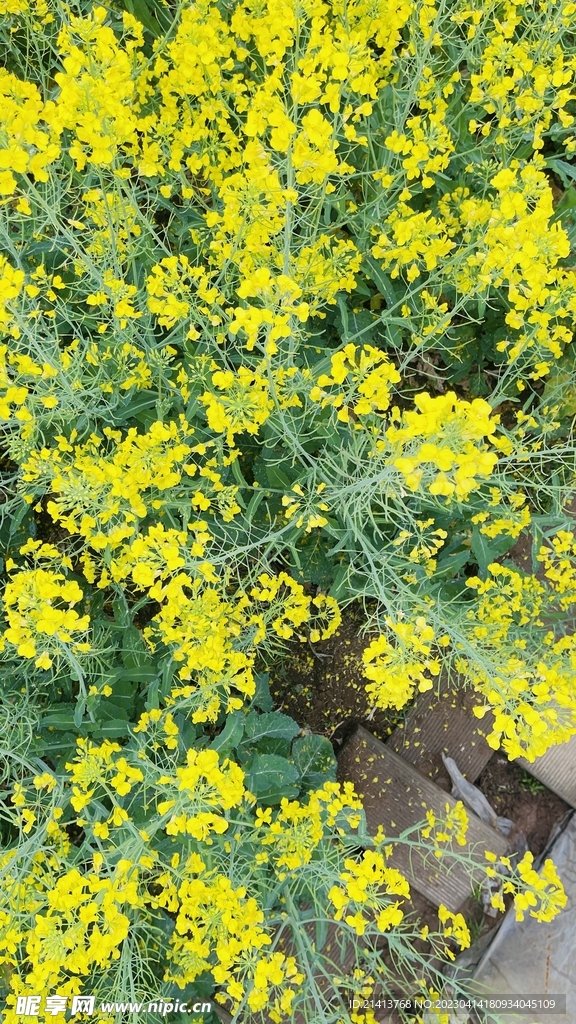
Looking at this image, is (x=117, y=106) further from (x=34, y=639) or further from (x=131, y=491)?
(x=34, y=639)

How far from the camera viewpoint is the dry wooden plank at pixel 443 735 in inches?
121

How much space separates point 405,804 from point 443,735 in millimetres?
360

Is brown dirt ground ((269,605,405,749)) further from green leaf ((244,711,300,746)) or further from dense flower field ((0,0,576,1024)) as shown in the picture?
green leaf ((244,711,300,746))

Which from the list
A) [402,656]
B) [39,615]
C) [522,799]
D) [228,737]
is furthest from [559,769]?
[39,615]

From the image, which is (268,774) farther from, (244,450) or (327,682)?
(244,450)

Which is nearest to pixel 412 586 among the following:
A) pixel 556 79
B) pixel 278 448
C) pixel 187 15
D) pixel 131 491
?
pixel 278 448

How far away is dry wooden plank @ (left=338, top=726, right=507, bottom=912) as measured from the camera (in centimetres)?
298

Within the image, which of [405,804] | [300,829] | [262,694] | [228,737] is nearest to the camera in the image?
[300,829]

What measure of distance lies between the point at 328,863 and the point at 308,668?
93cm

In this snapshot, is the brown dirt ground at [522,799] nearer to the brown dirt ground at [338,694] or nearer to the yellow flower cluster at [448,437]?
the brown dirt ground at [338,694]

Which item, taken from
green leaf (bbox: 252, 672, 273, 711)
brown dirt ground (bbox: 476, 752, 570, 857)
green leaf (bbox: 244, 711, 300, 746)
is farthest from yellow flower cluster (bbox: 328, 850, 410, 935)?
brown dirt ground (bbox: 476, 752, 570, 857)

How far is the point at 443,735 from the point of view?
308 centimetres

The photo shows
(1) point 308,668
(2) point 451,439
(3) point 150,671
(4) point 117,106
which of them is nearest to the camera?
(2) point 451,439

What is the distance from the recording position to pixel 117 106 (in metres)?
1.65
